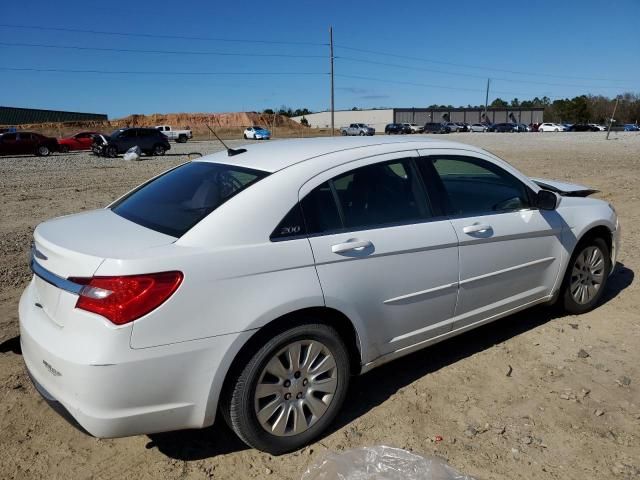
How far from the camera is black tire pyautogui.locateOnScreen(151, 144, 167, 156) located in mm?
30216

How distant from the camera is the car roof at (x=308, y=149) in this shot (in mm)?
3137

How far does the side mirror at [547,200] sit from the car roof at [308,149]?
625 millimetres

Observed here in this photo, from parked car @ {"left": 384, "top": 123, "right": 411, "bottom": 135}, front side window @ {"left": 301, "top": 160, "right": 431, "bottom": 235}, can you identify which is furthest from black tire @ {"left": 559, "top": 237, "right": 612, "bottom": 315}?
parked car @ {"left": 384, "top": 123, "right": 411, "bottom": 135}

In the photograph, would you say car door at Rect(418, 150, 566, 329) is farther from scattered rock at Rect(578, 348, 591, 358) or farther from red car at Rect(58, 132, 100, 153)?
red car at Rect(58, 132, 100, 153)

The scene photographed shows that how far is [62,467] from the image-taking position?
2.81 m

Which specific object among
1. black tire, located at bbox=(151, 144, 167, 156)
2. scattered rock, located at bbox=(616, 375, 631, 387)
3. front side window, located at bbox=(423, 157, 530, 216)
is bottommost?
black tire, located at bbox=(151, 144, 167, 156)

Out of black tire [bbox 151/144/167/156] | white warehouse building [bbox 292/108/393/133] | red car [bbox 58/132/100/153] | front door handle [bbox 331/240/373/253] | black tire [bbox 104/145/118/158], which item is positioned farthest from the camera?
white warehouse building [bbox 292/108/393/133]

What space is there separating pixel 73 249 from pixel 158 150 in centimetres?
2940

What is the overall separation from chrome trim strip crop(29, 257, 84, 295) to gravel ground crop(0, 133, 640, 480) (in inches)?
39.3

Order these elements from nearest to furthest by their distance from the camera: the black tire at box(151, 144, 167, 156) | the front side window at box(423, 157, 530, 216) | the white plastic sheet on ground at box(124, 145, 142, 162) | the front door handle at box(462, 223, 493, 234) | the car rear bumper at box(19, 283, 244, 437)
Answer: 1. the car rear bumper at box(19, 283, 244, 437)
2. the front door handle at box(462, 223, 493, 234)
3. the front side window at box(423, 157, 530, 216)
4. the white plastic sheet on ground at box(124, 145, 142, 162)
5. the black tire at box(151, 144, 167, 156)

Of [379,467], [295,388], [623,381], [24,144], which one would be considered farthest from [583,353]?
[24,144]

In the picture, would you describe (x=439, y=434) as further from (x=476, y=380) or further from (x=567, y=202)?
(x=567, y=202)

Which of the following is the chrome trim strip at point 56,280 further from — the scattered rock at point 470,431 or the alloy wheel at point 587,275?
the alloy wheel at point 587,275

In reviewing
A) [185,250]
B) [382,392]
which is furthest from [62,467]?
[382,392]
